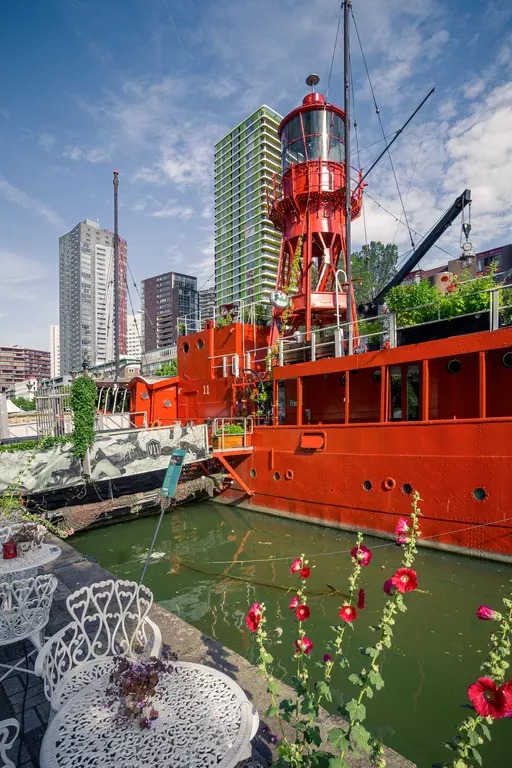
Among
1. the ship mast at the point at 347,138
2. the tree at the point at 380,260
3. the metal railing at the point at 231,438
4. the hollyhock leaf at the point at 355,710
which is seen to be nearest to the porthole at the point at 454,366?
the ship mast at the point at 347,138

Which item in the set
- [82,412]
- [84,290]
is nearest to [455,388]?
[82,412]

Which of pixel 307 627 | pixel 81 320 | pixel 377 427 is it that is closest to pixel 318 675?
pixel 307 627

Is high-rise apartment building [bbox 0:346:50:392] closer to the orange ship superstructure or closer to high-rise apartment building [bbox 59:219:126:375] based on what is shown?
high-rise apartment building [bbox 59:219:126:375]

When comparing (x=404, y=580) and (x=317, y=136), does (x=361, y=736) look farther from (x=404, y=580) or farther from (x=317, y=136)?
(x=317, y=136)

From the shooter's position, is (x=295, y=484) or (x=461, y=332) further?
(x=295, y=484)

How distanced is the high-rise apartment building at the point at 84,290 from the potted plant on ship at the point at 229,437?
97.5 meters

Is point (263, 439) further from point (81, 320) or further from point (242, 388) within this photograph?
point (81, 320)

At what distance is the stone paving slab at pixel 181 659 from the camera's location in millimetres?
2988

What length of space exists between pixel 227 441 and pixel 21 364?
7381 inches

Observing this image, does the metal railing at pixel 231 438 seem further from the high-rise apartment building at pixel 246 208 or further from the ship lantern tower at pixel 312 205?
the high-rise apartment building at pixel 246 208

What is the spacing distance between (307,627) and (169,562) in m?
4.30

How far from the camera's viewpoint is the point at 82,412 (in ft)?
34.4

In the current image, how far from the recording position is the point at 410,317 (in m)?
11.8

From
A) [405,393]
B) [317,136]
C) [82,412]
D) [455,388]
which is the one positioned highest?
[317,136]
